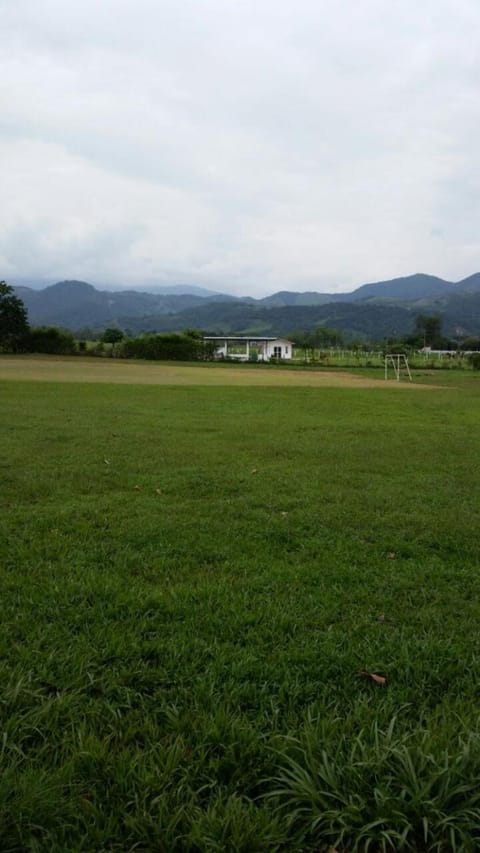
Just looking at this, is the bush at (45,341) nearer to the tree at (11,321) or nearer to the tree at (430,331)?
the tree at (11,321)

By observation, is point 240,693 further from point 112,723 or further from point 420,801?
point 420,801

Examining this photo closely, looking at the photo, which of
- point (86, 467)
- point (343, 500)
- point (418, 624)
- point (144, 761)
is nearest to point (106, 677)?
point (144, 761)

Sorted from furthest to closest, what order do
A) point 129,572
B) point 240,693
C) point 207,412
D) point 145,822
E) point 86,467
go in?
point 207,412, point 86,467, point 129,572, point 240,693, point 145,822

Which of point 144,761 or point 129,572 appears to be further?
point 129,572

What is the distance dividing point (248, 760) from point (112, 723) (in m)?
0.63

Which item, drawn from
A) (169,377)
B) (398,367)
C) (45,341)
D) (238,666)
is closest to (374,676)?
(238,666)

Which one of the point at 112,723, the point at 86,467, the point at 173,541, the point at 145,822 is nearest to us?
the point at 145,822

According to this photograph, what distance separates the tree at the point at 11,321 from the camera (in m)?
62.2

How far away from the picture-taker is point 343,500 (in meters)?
6.25

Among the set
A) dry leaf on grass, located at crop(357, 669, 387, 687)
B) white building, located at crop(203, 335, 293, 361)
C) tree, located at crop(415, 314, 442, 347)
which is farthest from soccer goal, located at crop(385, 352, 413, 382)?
tree, located at crop(415, 314, 442, 347)

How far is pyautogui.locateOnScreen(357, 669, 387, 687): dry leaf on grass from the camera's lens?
279cm

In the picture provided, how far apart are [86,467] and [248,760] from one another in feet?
19.4

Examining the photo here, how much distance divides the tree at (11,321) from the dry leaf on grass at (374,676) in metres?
66.4

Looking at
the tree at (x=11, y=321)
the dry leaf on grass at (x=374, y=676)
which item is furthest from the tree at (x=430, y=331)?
the dry leaf on grass at (x=374, y=676)
